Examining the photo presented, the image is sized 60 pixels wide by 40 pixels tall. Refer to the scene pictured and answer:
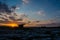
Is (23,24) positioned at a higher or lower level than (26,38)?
higher

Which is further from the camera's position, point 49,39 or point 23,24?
point 23,24

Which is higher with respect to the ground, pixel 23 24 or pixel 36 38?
pixel 23 24

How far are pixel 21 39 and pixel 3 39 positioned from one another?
1.23 meters

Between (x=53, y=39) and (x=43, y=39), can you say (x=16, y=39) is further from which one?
(x=53, y=39)

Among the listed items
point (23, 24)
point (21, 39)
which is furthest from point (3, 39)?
point (23, 24)

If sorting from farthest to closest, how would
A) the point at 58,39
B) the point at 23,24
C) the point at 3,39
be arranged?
the point at 23,24
the point at 58,39
the point at 3,39

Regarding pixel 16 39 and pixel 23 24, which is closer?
pixel 16 39

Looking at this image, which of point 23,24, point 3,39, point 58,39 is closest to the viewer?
point 3,39

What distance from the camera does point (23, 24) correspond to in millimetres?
24953

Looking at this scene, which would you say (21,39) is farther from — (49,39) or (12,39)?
(49,39)

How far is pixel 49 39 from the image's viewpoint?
1109 centimetres

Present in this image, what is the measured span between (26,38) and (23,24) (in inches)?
561

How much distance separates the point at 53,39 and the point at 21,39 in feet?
7.92

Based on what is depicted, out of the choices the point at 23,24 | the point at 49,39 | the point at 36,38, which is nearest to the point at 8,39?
the point at 36,38
